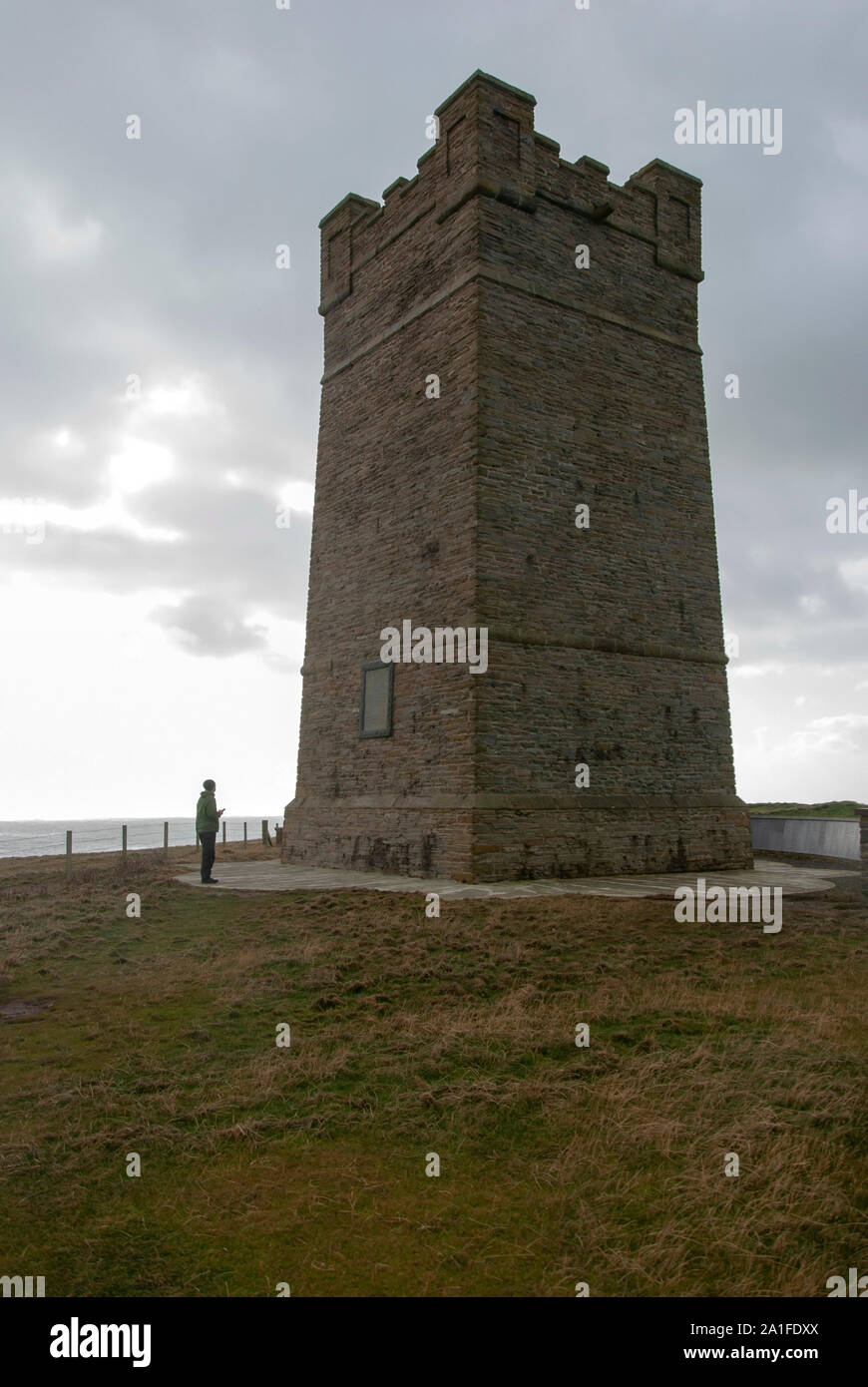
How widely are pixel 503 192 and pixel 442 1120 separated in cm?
1535

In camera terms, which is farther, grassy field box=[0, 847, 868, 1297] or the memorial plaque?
the memorial plaque

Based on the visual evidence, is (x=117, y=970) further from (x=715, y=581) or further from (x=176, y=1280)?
(x=715, y=581)

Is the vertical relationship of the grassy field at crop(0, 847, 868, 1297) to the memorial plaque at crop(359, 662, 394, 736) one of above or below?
below

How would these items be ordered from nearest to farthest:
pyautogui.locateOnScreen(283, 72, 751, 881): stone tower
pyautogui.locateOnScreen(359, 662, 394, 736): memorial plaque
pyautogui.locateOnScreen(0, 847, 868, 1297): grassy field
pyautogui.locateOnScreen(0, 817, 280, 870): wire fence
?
1. pyautogui.locateOnScreen(0, 847, 868, 1297): grassy field
2. pyautogui.locateOnScreen(283, 72, 751, 881): stone tower
3. pyautogui.locateOnScreen(359, 662, 394, 736): memorial plaque
4. pyautogui.locateOnScreen(0, 817, 280, 870): wire fence

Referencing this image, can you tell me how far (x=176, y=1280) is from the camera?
3.14m

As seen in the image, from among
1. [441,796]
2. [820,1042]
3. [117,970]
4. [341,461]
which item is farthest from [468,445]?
[820,1042]

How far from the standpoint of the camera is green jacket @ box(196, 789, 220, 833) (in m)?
15.2

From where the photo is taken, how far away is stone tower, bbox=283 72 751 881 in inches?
568

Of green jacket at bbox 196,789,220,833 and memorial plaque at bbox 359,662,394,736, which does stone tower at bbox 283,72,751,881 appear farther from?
green jacket at bbox 196,789,220,833

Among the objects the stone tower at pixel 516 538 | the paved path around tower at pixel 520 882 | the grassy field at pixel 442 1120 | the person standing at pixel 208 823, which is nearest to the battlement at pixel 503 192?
the stone tower at pixel 516 538

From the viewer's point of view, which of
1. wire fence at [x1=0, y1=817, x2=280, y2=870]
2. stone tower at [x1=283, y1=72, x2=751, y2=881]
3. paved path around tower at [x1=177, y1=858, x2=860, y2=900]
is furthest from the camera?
wire fence at [x1=0, y1=817, x2=280, y2=870]

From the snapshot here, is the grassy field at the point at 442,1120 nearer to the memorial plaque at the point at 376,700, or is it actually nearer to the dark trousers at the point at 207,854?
the dark trousers at the point at 207,854

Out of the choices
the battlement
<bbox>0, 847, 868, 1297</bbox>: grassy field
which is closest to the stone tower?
the battlement
